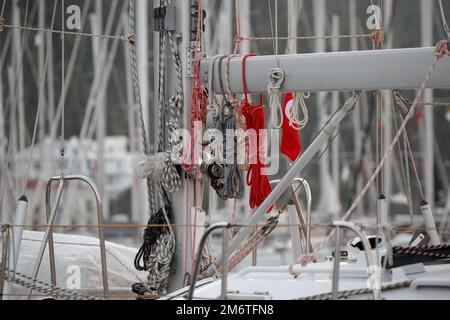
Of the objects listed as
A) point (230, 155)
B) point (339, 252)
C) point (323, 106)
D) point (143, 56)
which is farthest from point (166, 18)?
point (323, 106)

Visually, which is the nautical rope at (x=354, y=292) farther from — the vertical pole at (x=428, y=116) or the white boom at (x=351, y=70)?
the vertical pole at (x=428, y=116)

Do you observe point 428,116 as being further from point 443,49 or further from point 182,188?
point 443,49

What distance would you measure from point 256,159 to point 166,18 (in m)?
0.97

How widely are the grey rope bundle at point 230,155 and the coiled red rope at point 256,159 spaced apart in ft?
0.25

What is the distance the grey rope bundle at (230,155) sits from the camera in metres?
5.72

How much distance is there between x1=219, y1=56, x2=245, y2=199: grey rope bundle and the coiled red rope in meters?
0.08

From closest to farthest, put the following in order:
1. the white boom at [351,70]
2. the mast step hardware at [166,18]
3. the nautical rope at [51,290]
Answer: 1. the white boom at [351,70]
2. the nautical rope at [51,290]
3. the mast step hardware at [166,18]

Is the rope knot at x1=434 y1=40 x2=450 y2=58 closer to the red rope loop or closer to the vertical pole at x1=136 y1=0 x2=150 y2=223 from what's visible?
the red rope loop

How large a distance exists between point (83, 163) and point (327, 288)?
47.6ft

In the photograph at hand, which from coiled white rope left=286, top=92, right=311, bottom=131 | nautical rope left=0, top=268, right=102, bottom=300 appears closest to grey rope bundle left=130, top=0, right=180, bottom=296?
nautical rope left=0, top=268, right=102, bottom=300

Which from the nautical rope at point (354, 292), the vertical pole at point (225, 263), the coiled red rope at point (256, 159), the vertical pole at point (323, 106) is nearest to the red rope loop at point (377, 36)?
the coiled red rope at point (256, 159)

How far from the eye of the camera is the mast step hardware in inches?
229

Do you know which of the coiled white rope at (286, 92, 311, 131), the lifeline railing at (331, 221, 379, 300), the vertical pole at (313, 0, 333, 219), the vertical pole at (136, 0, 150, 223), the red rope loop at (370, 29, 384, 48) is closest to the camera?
the lifeline railing at (331, 221, 379, 300)
